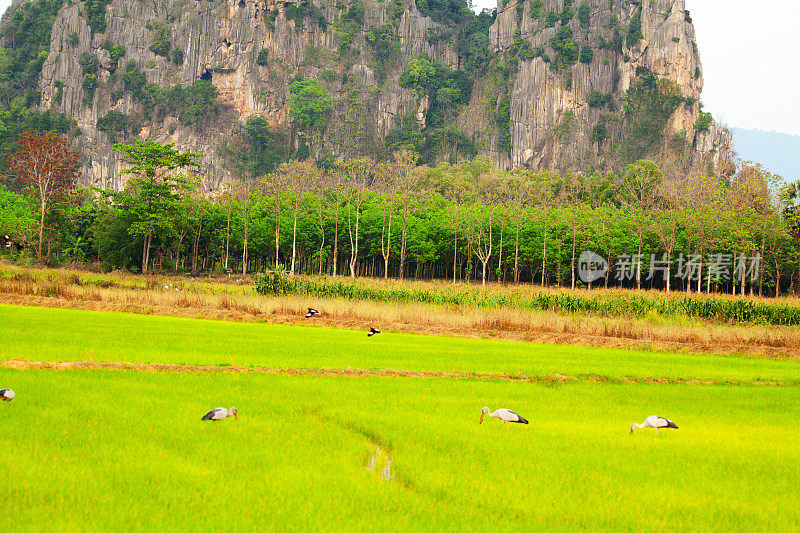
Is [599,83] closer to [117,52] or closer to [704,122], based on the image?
[704,122]

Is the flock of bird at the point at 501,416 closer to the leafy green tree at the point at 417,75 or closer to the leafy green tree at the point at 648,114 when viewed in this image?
the leafy green tree at the point at 648,114

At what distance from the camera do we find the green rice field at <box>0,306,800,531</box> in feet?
21.3

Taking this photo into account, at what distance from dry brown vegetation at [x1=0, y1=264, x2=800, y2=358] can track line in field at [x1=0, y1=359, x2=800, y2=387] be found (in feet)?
34.6

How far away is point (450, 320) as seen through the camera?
3384cm

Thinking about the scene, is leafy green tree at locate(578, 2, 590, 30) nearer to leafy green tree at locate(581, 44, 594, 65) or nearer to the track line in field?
leafy green tree at locate(581, 44, 594, 65)

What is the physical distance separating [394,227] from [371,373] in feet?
231

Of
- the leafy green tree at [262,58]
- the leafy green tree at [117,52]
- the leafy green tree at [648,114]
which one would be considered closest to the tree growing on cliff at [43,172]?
the leafy green tree at [262,58]

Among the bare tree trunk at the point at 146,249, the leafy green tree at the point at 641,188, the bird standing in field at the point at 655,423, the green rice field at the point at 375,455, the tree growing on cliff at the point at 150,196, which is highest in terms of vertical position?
the leafy green tree at the point at 641,188

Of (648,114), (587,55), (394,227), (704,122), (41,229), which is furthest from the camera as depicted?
(587,55)

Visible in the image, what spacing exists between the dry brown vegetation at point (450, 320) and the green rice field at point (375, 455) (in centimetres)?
1410

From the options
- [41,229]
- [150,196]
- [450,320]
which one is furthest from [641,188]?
[41,229]

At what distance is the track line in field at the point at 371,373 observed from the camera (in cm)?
1468

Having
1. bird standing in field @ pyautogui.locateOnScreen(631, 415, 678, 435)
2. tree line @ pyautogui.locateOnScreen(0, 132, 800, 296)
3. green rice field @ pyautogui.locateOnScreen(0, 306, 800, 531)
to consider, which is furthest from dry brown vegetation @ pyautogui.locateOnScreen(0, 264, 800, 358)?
tree line @ pyautogui.locateOnScreen(0, 132, 800, 296)

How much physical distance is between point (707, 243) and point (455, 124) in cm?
12806
